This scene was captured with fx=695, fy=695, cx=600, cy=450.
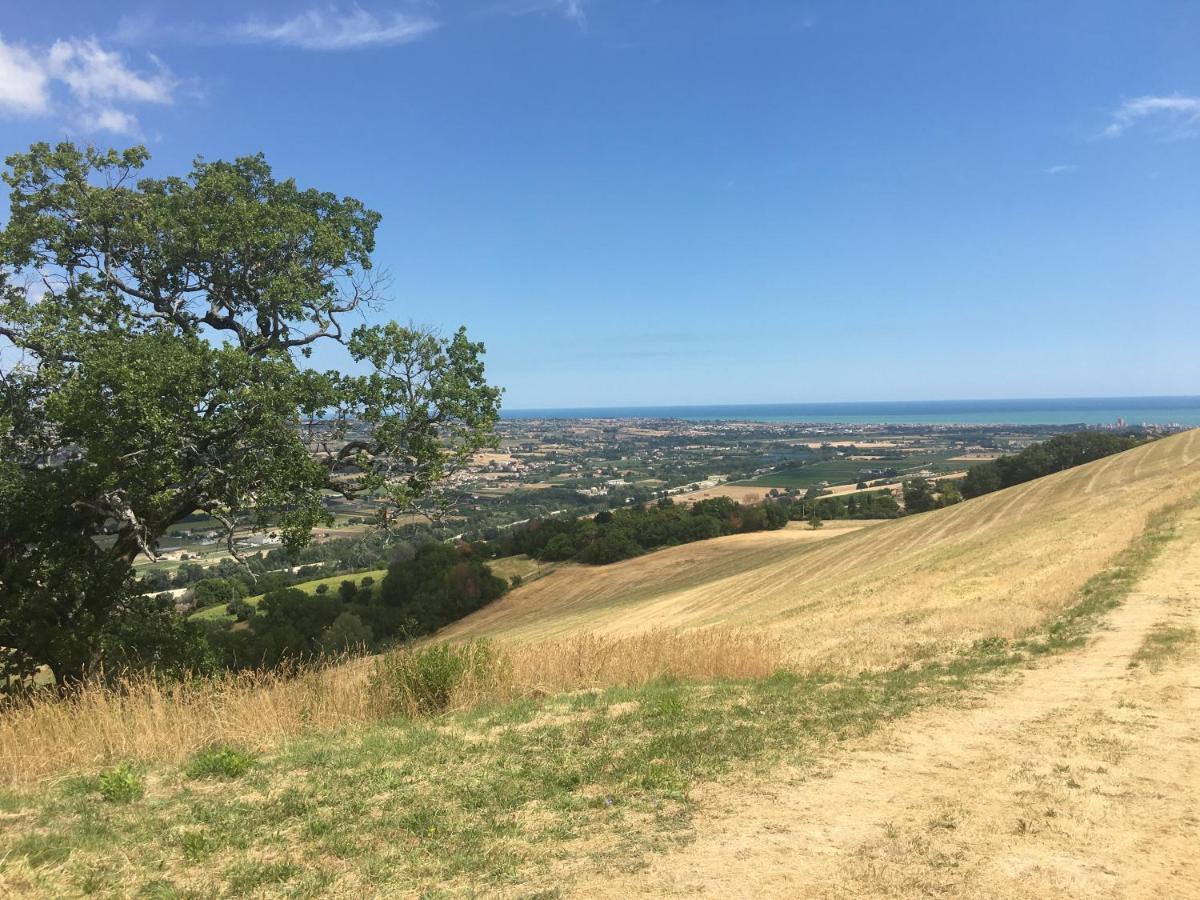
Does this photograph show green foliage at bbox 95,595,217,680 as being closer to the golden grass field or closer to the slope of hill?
the golden grass field

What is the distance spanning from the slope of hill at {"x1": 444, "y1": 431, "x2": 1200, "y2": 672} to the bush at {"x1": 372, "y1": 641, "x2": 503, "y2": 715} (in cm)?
514

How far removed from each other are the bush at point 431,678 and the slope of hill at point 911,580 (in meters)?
5.14

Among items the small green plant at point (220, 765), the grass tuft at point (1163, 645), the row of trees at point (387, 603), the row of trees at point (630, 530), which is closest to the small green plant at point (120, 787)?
the small green plant at point (220, 765)

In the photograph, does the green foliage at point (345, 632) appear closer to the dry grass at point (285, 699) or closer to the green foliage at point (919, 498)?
the dry grass at point (285, 699)

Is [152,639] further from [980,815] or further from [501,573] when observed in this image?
[501,573]

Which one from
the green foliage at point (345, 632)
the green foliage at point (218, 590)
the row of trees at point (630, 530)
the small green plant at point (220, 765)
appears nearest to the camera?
the small green plant at point (220, 765)

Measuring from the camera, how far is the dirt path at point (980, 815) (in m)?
4.34

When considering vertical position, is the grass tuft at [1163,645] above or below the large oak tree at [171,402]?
below

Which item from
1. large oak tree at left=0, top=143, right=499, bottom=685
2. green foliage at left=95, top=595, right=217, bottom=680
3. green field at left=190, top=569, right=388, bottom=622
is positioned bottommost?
green field at left=190, top=569, right=388, bottom=622

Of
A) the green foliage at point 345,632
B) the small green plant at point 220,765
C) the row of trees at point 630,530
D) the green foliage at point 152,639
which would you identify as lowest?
the green foliage at point 345,632

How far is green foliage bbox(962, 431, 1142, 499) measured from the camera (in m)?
72.2

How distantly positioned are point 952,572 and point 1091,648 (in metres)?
10.9

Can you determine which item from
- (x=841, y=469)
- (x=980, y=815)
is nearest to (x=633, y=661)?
(x=980, y=815)

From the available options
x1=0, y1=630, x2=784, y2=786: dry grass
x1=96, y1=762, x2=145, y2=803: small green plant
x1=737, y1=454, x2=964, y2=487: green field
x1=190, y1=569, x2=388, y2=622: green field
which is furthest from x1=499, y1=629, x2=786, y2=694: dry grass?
x1=737, y1=454, x2=964, y2=487: green field
